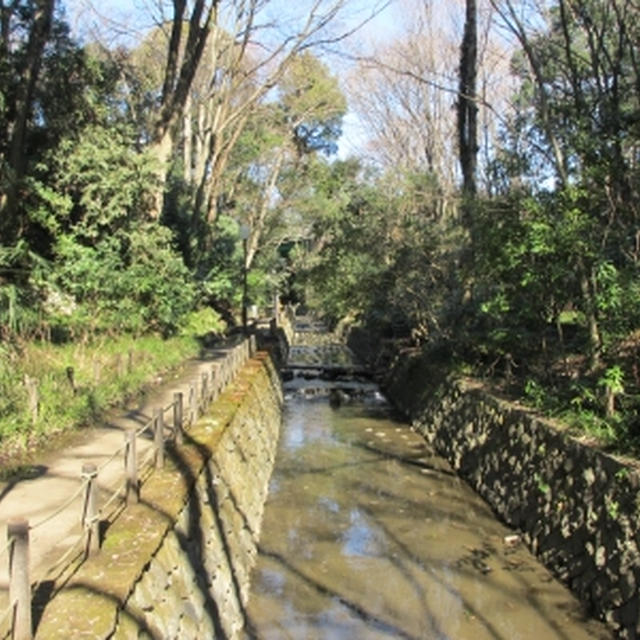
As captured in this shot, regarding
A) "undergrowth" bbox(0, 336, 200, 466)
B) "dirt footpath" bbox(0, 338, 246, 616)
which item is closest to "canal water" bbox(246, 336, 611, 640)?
"dirt footpath" bbox(0, 338, 246, 616)

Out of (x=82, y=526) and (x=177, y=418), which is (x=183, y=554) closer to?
(x=82, y=526)

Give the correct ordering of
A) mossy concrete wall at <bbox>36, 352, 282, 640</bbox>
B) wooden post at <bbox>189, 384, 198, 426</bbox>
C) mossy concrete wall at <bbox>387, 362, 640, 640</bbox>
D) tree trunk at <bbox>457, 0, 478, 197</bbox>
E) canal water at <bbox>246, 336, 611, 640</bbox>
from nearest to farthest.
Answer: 1. mossy concrete wall at <bbox>36, 352, 282, 640</bbox>
2. mossy concrete wall at <bbox>387, 362, 640, 640</bbox>
3. canal water at <bbox>246, 336, 611, 640</bbox>
4. wooden post at <bbox>189, 384, 198, 426</bbox>
5. tree trunk at <bbox>457, 0, 478, 197</bbox>

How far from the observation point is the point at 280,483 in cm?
1283

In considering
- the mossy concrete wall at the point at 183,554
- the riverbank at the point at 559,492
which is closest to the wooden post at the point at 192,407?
the mossy concrete wall at the point at 183,554

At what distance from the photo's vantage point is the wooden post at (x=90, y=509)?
4.62 m

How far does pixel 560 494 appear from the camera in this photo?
8930 millimetres

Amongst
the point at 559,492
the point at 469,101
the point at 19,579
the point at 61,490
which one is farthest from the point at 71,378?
the point at 469,101

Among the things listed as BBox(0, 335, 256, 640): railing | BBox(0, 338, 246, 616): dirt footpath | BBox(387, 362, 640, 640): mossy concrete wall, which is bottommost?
BBox(387, 362, 640, 640): mossy concrete wall

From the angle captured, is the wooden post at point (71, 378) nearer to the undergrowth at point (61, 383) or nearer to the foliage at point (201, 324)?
the undergrowth at point (61, 383)

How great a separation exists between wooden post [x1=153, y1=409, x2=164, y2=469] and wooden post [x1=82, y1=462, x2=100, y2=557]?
75.8 inches

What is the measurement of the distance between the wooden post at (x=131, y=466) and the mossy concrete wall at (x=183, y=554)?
102mm

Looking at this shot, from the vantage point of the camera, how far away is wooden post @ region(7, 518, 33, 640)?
3562 millimetres

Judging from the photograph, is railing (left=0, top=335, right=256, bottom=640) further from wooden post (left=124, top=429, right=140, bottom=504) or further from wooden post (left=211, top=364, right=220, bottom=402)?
wooden post (left=211, top=364, right=220, bottom=402)

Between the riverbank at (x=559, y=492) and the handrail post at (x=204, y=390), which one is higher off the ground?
the handrail post at (x=204, y=390)
